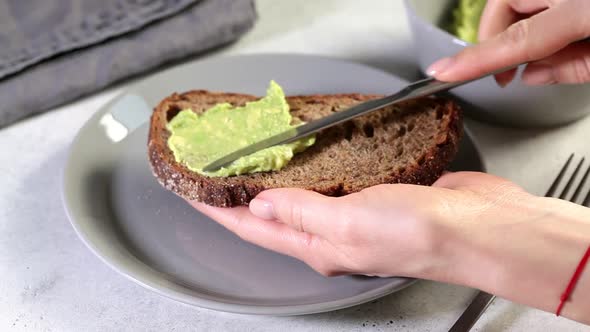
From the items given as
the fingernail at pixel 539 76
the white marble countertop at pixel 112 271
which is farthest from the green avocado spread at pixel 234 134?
the fingernail at pixel 539 76

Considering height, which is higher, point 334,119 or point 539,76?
point 539,76

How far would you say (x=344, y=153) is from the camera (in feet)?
5.32

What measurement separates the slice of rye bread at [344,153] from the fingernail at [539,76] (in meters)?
0.22

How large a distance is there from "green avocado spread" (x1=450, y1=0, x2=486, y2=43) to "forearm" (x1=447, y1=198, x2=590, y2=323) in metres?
0.84

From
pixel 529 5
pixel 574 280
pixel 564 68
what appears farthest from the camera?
pixel 529 5

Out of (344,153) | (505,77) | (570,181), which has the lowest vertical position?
(344,153)

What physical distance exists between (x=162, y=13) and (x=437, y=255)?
143 cm

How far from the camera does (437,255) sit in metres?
1.19

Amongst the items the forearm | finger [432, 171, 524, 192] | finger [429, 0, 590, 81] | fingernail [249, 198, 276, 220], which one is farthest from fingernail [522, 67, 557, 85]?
fingernail [249, 198, 276, 220]

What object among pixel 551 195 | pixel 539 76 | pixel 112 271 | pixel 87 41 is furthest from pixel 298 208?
pixel 87 41

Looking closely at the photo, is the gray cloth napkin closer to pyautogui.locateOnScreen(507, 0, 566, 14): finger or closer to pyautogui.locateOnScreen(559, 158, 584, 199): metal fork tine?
pyautogui.locateOnScreen(507, 0, 566, 14): finger

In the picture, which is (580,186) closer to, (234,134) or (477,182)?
(477,182)

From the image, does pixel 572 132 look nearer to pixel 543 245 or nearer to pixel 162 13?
pixel 543 245

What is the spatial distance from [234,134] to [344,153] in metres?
0.28
